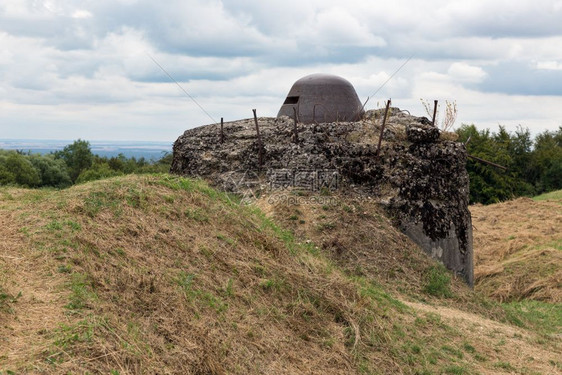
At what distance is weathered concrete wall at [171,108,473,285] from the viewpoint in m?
11.7

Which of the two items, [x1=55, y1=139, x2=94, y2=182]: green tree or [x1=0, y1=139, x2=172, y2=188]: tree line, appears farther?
[x1=55, y1=139, x2=94, y2=182]: green tree

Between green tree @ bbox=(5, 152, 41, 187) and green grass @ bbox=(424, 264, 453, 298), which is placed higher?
green tree @ bbox=(5, 152, 41, 187)

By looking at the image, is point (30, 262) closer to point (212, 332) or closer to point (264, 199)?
point (212, 332)

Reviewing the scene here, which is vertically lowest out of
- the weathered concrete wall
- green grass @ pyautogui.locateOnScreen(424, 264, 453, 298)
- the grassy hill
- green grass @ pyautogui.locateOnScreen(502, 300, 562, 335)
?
green grass @ pyautogui.locateOnScreen(502, 300, 562, 335)

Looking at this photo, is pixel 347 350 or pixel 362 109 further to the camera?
pixel 362 109

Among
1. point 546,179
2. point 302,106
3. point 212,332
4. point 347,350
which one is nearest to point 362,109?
point 302,106

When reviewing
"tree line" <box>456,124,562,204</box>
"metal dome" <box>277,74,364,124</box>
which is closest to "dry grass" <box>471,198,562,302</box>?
"metal dome" <box>277,74,364,124</box>

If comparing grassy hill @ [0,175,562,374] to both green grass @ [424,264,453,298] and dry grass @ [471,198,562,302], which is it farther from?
dry grass @ [471,198,562,302]

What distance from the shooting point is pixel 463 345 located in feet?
25.7

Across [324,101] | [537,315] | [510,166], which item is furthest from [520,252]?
[510,166]

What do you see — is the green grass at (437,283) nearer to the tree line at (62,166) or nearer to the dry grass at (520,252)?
the dry grass at (520,252)

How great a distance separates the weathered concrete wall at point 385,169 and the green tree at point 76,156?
3898 cm

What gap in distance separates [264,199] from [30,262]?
6.27m

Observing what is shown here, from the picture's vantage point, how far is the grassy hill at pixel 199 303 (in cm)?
517
